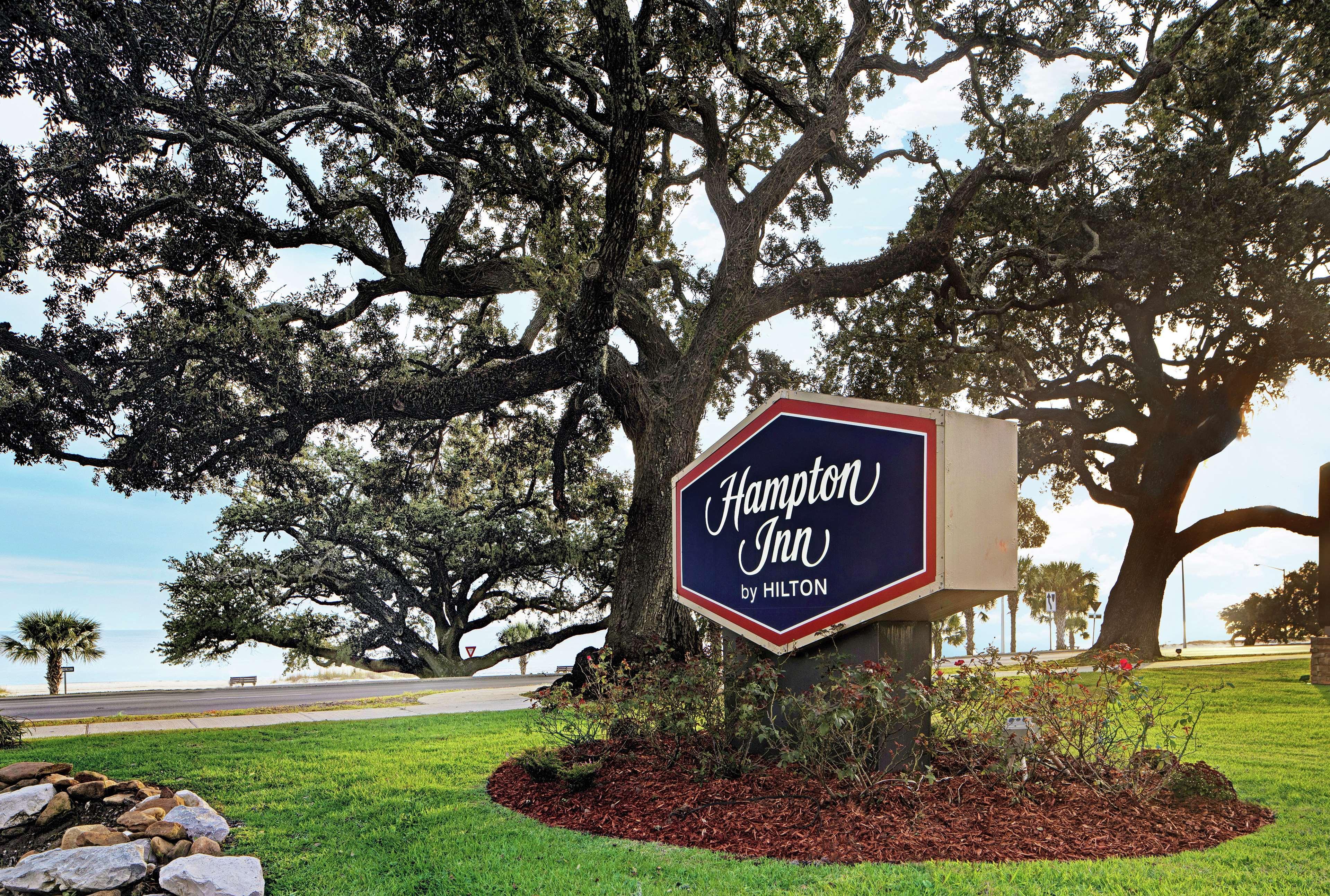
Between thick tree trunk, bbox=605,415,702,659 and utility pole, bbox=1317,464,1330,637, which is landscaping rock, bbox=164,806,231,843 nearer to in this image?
thick tree trunk, bbox=605,415,702,659

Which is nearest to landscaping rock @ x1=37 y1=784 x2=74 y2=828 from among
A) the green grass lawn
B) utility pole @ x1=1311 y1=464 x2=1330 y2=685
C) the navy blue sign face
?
the green grass lawn

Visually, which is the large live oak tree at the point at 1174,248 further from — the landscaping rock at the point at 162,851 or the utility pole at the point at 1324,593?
the landscaping rock at the point at 162,851

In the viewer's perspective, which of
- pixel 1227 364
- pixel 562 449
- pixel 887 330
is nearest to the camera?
pixel 562 449

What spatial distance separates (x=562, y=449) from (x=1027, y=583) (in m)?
36.7

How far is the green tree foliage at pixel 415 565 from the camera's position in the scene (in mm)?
24969

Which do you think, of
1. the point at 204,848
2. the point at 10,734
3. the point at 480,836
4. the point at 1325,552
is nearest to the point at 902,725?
the point at 480,836

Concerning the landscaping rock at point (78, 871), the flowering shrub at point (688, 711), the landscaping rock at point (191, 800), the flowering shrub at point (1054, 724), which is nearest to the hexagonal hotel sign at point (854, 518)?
the flowering shrub at point (688, 711)

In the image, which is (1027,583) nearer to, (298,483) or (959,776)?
(298,483)

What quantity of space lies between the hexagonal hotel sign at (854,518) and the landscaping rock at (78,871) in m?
5.28

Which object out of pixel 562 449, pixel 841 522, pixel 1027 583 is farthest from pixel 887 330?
pixel 1027 583

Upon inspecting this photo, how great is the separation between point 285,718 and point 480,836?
1077 cm

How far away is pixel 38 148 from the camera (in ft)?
41.8

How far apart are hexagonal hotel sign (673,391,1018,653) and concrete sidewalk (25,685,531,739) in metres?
8.50

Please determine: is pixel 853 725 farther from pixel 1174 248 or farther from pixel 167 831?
pixel 1174 248
